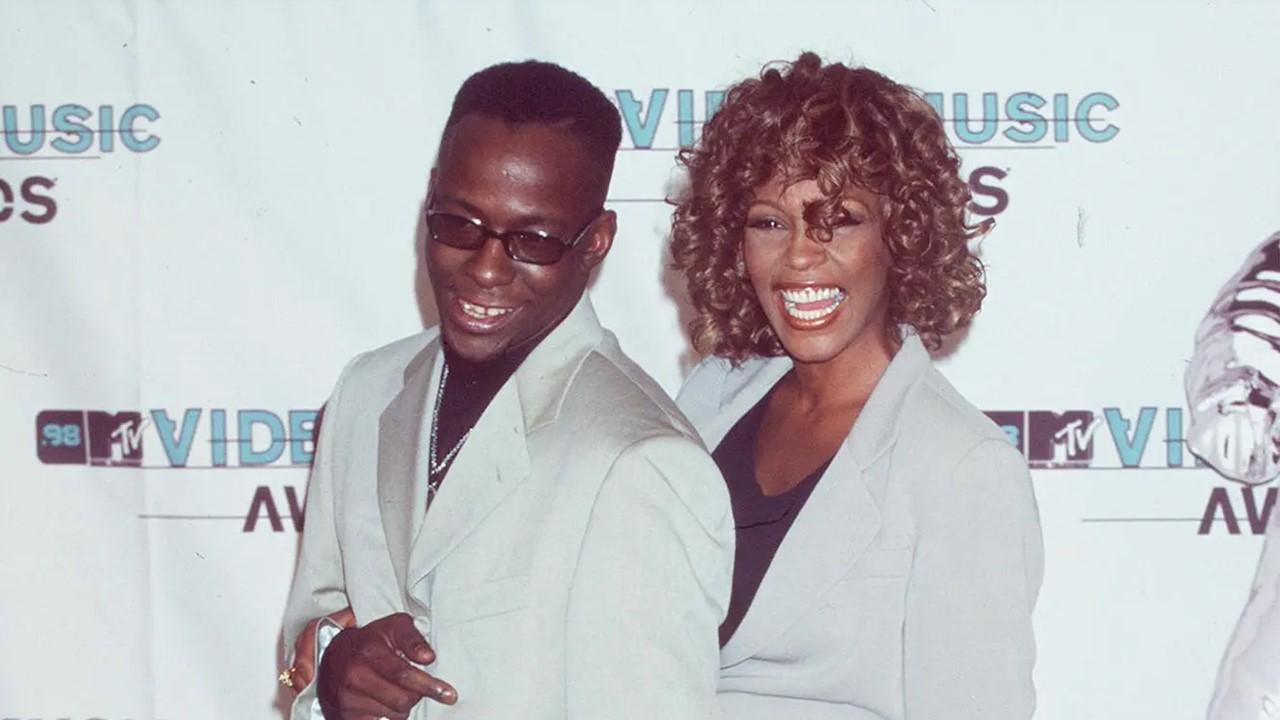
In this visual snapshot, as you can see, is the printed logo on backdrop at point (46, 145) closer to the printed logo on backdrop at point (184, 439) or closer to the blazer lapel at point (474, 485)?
the printed logo on backdrop at point (184, 439)

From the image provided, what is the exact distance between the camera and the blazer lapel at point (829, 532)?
156 cm

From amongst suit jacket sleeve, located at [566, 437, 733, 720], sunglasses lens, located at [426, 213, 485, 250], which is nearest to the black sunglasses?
sunglasses lens, located at [426, 213, 485, 250]

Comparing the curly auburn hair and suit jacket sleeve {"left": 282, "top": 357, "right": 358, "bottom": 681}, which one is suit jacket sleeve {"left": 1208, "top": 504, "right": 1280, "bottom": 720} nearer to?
the curly auburn hair

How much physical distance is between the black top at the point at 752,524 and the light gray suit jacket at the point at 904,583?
3 cm

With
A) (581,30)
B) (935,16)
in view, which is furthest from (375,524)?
(935,16)

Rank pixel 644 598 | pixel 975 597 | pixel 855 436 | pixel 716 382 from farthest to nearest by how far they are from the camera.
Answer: pixel 716 382, pixel 855 436, pixel 975 597, pixel 644 598

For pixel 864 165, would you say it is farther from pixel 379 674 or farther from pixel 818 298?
pixel 379 674

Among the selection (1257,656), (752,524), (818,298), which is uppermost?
(818,298)

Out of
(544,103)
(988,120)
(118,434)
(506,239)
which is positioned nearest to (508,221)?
(506,239)

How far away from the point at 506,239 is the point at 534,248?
3 centimetres

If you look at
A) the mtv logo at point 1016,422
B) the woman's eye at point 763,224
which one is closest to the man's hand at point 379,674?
the woman's eye at point 763,224

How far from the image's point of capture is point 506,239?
1348 millimetres

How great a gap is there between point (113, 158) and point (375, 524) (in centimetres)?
119

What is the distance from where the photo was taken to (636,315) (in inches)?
91.0
